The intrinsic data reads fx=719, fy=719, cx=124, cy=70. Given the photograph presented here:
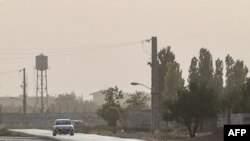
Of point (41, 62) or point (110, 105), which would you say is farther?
point (41, 62)

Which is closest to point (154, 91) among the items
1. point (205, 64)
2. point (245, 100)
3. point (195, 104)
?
point (195, 104)

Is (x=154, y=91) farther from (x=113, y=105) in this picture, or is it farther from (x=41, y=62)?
(x=41, y=62)

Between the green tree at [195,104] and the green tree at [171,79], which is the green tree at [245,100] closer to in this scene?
the green tree at [195,104]

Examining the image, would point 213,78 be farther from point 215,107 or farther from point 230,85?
point 215,107

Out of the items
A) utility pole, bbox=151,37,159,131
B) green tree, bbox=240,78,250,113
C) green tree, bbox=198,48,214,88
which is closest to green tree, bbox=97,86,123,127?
green tree, bbox=198,48,214,88

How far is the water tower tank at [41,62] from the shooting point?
7131 inches

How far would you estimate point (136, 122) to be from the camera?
97438 millimetres

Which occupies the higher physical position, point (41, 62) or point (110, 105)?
point (41, 62)

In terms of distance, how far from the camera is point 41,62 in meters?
183

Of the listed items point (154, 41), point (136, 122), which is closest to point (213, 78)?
point (136, 122)

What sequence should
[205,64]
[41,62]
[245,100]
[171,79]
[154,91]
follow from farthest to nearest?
[41,62] < [205,64] < [171,79] < [154,91] < [245,100]

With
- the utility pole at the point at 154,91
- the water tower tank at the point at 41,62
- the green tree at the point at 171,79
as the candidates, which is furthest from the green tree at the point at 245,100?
the water tower tank at the point at 41,62

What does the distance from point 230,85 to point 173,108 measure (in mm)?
45061

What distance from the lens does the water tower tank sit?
18112cm
